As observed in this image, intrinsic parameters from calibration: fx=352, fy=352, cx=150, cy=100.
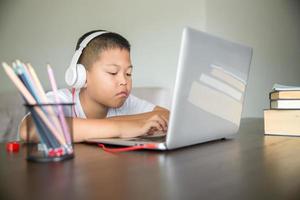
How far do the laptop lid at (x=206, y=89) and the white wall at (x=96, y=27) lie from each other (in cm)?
94

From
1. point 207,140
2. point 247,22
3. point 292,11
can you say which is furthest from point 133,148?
point 292,11

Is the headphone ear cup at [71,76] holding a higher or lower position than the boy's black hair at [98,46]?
lower

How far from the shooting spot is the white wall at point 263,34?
70.5 inches

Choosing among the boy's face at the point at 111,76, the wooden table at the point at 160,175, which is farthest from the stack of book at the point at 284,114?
the boy's face at the point at 111,76

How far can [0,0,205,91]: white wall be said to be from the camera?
1.77 meters

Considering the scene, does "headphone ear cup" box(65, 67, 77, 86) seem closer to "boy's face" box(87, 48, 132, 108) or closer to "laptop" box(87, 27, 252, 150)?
"boy's face" box(87, 48, 132, 108)

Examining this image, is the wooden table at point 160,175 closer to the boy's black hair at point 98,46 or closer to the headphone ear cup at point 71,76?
the headphone ear cup at point 71,76

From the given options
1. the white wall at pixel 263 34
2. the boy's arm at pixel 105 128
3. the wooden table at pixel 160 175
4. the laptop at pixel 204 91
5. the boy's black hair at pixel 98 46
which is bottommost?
the wooden table at pixel 160 175

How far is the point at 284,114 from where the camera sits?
0.92m

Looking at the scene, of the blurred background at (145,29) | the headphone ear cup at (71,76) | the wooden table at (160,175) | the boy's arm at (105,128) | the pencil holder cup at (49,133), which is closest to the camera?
the wooden table at (160,175)

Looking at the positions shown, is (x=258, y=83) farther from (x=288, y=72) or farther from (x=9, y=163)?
(x=9, y=163)

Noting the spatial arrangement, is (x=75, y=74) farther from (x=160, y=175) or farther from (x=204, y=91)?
(x=160, y=175)

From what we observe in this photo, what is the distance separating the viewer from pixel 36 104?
1.81 ft

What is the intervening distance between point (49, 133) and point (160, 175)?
21cm
